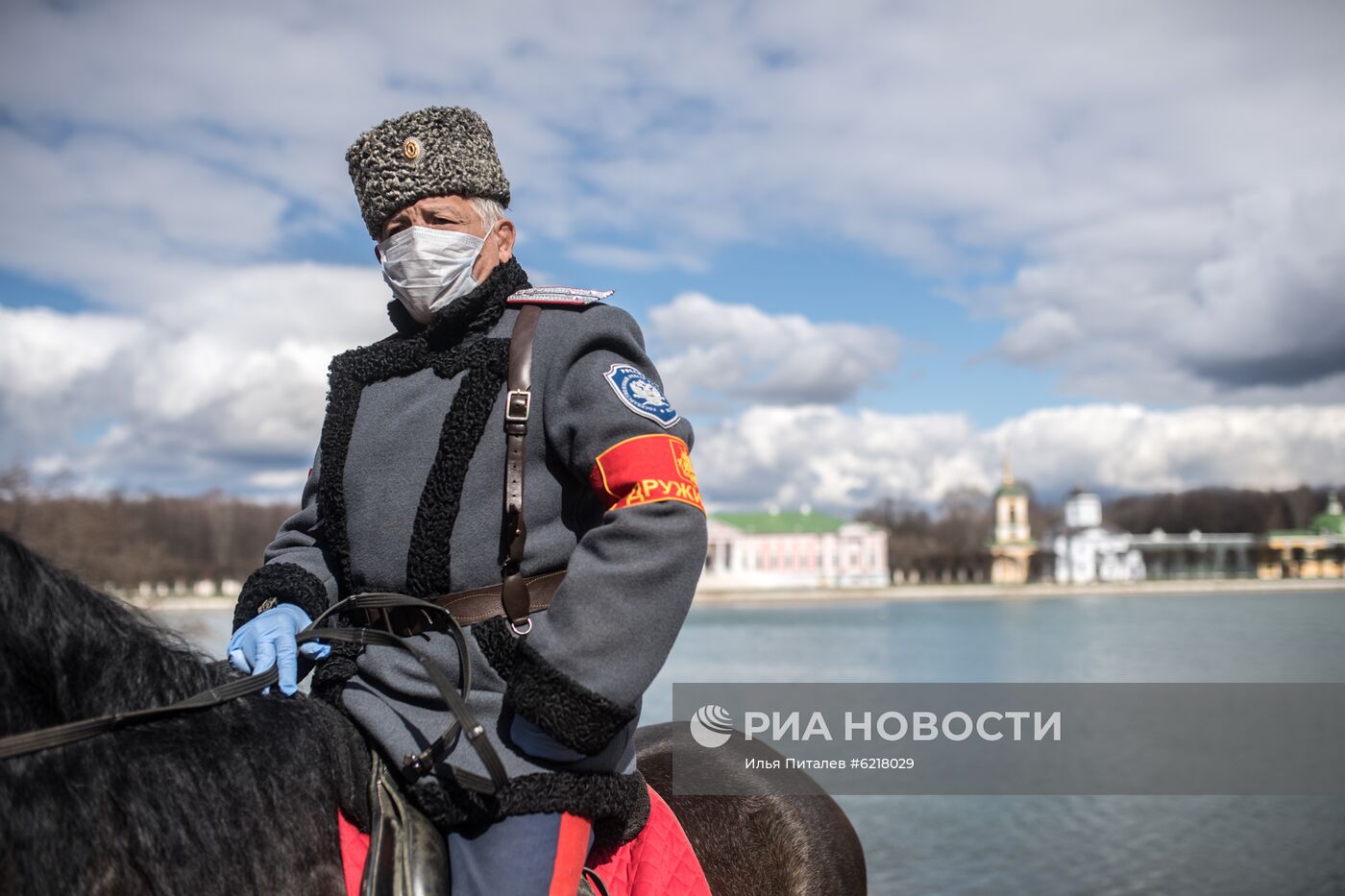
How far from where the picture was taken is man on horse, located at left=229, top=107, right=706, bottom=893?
205 centimetres

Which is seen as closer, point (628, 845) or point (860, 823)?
point (628, 845)

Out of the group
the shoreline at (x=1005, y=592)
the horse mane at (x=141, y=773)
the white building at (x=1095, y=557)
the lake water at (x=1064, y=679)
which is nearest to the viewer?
the horse mane at (x=141, y=773)

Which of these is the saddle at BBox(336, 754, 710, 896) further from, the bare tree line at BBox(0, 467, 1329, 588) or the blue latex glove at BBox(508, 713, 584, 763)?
the bare tree line at BBox(0, 467, 1329, 588)

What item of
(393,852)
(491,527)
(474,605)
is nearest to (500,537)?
(491,527)

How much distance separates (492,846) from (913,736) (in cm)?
1605

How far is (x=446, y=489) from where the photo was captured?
224cm

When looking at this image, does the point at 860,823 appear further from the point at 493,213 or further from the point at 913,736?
the point at 493,213

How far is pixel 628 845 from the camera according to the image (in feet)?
8.16

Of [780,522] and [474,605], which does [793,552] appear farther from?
[474,605]

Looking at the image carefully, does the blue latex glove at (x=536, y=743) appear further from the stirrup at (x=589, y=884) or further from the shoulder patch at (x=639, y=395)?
the shoulder patch at (x=639, y=395)

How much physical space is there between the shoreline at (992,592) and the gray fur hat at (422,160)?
9352cm

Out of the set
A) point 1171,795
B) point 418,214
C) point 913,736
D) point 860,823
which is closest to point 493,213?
point 418,214

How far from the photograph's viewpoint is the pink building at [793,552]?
108 m

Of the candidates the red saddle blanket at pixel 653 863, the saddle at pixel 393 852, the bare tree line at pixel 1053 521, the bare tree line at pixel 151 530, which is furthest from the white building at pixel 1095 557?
the saddle at pixel 393 852
